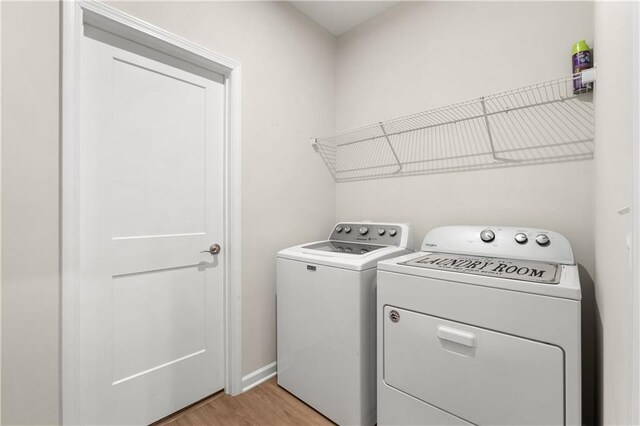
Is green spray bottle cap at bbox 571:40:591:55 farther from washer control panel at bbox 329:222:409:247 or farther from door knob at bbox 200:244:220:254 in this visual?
door knob at bbox 200:244:220:254

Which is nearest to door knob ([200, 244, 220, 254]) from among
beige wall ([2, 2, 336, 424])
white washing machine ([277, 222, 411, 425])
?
beige wall ([2, 2, 336, 424])

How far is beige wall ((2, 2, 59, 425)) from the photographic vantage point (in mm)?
1091

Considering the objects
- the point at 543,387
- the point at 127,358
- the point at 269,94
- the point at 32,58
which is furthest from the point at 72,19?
the point at 543,387

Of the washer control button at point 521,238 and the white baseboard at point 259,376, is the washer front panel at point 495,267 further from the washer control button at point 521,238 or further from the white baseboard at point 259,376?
the white baseboard at point 259,376

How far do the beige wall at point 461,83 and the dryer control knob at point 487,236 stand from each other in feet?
0.64

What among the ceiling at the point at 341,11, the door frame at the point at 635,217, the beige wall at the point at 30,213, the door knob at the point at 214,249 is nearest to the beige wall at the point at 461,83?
the ceiling at the point at 341,11

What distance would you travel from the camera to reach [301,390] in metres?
1.76

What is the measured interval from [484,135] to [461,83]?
0.38 meters

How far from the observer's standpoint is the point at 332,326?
1.58 m

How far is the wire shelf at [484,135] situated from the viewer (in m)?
1.48

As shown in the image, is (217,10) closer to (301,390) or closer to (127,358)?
(127,358)

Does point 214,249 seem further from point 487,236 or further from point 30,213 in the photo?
point 487,236

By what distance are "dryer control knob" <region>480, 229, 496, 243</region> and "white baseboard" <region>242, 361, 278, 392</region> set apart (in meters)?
1.64

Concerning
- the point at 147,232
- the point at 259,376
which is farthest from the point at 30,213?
the point at 259,376
